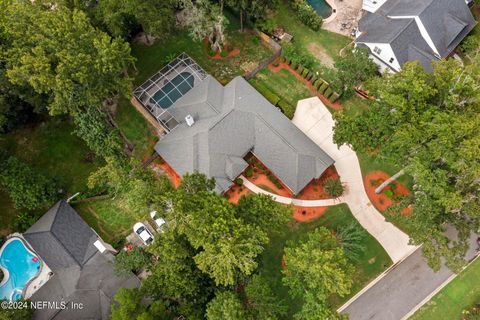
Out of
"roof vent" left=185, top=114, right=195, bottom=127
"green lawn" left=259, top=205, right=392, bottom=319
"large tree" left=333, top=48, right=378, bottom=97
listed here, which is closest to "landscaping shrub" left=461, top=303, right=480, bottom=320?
"green lawn" left=259, top=205, right=392, bottom=319

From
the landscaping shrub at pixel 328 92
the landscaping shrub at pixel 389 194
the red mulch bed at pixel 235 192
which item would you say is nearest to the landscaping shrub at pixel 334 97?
the landscaping shrub at pixel 328 92

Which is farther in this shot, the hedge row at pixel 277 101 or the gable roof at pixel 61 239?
the hedge row at pixel 277 101

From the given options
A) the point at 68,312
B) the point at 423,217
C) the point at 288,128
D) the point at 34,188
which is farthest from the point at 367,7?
the point at 68,312

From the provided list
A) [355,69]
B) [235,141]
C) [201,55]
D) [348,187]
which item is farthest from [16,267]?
[355,69]

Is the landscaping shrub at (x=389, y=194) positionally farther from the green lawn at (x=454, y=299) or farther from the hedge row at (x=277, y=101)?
the hedge row at (x=277, y=101)

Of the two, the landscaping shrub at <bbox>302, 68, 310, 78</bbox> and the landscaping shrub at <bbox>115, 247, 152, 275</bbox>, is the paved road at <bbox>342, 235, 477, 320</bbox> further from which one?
the landscaping shrub at <bbox>302, 68, 310, 78</bbox>

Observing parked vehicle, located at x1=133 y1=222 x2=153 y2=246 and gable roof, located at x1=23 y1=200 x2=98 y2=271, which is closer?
gable roof, located at x1=23 y1=200 x2=98 y2=271

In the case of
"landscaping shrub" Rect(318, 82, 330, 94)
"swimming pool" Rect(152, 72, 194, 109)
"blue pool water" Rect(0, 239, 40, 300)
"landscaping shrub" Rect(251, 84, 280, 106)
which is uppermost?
"swimming pool" Rect(152, 72, 194, 109)
